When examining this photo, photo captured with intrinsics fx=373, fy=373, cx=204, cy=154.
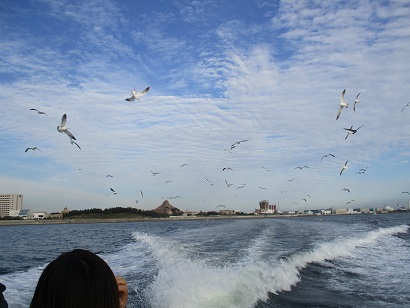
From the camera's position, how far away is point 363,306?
348 inches

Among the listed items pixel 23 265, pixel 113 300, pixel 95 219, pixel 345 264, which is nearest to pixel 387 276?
pixel 345 264

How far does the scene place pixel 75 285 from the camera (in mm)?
1380

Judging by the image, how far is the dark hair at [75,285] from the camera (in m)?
Result: 1.36

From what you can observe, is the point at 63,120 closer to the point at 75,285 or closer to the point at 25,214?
the point at 75,285

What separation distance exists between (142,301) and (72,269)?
27.1ft

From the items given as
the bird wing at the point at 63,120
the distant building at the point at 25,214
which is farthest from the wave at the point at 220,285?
the distant building at the point at 25,214

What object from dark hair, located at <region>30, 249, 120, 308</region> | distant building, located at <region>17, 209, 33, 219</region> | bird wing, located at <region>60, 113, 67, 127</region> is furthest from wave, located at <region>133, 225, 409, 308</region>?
distant building, located at <region>17, 209, 33, 219</region>

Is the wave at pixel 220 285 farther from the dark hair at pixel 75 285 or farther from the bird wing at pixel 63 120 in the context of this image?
the dark hair at pixel 75 285

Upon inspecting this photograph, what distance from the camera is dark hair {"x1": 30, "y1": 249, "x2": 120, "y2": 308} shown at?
1361mm

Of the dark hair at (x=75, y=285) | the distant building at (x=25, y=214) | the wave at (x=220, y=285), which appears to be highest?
the distant building at (x=25, y=214)

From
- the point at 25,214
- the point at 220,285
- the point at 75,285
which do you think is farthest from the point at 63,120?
the point at 25,214

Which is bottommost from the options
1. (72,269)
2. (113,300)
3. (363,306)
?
(363,306)

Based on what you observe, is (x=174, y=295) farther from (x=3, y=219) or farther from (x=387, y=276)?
(x=3, y=219)

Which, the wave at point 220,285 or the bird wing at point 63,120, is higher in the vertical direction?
the bird wing at point 63,120
